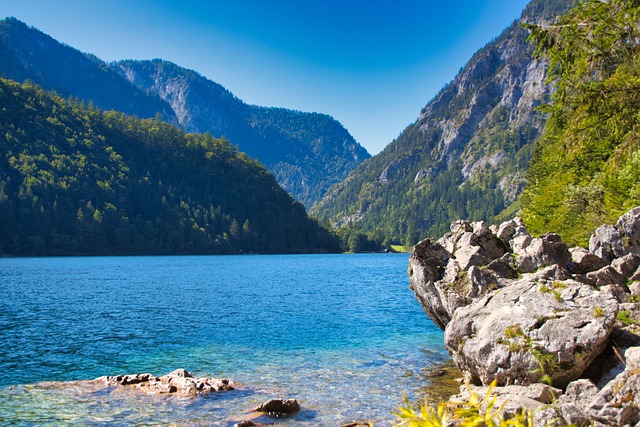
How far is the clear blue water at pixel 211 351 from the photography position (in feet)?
60.6

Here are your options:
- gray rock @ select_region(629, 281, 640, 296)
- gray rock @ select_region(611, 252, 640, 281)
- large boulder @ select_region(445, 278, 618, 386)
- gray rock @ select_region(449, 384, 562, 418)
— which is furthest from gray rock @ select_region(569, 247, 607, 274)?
gray rock @ select_region(449, 384, 562, 418)

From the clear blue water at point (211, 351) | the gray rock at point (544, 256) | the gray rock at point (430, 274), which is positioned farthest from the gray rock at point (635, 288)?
the clear blue water at point (211, 351)

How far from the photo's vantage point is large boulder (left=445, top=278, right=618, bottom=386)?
15.3 meters

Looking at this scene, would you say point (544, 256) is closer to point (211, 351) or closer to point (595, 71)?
point (595, 71)

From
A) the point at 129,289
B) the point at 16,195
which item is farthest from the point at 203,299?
the point at 16,195

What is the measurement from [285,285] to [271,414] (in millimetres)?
59390

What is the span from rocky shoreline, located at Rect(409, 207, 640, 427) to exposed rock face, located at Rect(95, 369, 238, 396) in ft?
31.7

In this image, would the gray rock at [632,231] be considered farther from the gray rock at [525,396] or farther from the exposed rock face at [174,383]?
the exposed rock face at [174,383]

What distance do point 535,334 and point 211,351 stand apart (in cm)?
1983

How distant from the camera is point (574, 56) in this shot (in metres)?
18.7

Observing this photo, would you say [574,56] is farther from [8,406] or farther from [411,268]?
[8,406]

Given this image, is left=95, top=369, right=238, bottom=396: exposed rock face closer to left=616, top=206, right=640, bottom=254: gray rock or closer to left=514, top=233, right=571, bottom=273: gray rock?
left=514, top=233, right=571, bottom=273: gray rock

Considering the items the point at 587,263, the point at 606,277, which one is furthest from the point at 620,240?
the point at 606,277

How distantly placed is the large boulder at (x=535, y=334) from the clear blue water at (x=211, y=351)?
3.68m
